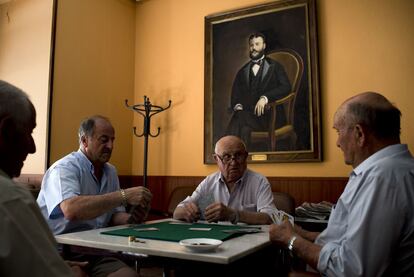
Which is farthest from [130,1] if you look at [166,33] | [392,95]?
[392,95]

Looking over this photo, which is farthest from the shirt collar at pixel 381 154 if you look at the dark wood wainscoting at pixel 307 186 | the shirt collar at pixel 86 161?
the dark wood wainscoting at pixel 307 186

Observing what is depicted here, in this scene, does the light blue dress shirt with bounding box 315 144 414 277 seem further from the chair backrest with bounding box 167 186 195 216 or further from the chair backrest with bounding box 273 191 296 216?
the chair backrest with bounding box 167 186 195 216

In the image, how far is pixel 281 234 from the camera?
5.20 feet

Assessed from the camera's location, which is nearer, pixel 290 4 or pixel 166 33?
pixel 290 4

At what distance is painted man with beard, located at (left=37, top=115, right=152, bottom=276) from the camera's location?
1.86m

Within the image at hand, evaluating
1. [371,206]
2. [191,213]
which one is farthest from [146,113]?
[371,206]

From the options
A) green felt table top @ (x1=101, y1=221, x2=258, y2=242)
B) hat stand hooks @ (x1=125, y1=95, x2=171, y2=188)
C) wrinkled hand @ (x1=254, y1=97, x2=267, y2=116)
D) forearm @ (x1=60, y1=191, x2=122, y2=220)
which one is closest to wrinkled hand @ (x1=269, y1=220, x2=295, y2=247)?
green felt table top @ (x1=101, y1=221, x2=258, y2=242)

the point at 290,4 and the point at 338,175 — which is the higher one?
the point at 290,4

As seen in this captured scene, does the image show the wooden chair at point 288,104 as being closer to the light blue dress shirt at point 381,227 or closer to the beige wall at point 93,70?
the beige wall at point 93,70

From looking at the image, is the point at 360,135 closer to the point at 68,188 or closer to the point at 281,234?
the point at 281,234

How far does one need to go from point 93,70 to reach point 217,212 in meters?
2.52

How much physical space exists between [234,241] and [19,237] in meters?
1.00

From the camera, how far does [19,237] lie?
2.23 ft

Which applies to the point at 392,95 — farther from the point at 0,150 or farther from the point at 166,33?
the point at 0,150
